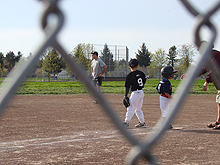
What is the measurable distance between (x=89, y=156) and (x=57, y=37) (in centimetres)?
260

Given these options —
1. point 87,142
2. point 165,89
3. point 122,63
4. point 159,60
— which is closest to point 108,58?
point 122,63

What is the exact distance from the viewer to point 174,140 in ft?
13.1

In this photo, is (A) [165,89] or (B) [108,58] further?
(B) [108,58]

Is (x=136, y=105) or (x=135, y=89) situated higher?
(x=135, y=89)

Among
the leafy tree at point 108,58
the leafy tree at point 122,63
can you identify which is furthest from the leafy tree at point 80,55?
the leafy tree at point 122,63

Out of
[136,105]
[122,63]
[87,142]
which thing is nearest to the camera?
[87,142]

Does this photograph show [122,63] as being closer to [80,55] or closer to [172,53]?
[172,53]

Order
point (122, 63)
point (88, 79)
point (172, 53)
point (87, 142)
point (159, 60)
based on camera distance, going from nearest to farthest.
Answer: point (88, 79), point (87, 142), point (172, 53), point (122, 63), point (159, 60)

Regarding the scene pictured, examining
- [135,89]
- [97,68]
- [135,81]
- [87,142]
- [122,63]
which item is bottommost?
[87,142]

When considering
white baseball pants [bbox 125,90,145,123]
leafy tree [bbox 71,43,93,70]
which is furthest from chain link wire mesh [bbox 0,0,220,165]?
white baseball pants [bbox 125,90,145,123]

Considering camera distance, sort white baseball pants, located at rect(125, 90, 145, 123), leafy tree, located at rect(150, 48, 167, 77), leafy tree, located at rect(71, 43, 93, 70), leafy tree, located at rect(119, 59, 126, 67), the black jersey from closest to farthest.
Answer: leafy tree, located at rect(71, 43, 93, 70) < white baseball pants, located at rect(125, 90, 145, 123) < the black jersey < leafy tree, located at rect(119, 59, 126, 67) < leafy tree, located at rect(150, 48, 167, 77)

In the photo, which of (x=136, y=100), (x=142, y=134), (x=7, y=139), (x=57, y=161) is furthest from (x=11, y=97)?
(x=136, y=100)

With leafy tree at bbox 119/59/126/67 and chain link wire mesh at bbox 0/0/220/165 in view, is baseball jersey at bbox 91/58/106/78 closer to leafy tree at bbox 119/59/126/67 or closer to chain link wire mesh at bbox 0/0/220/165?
chain link wire mesh at bbox 0/0/220/165

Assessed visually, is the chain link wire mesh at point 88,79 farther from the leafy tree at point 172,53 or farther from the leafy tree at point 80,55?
the leafy tree at point 172,53
